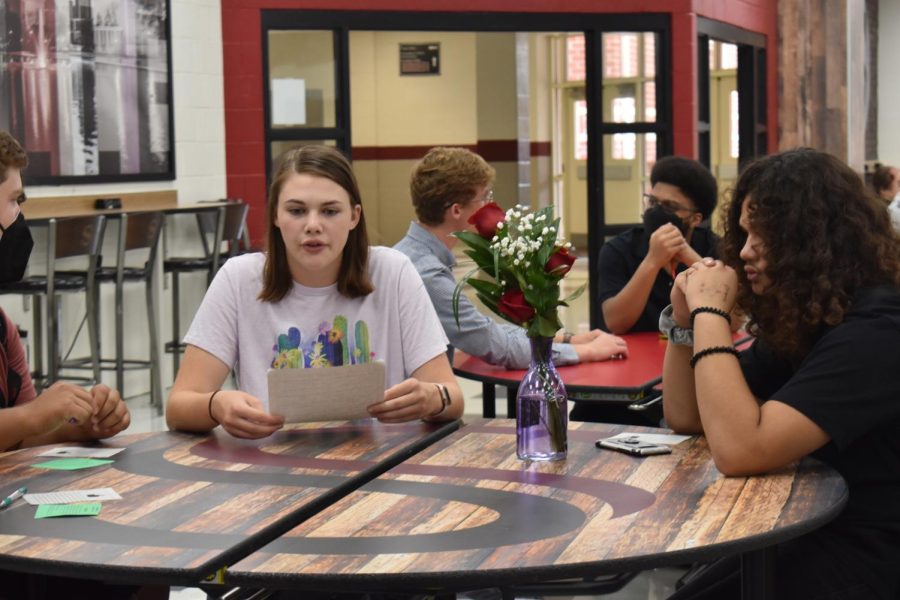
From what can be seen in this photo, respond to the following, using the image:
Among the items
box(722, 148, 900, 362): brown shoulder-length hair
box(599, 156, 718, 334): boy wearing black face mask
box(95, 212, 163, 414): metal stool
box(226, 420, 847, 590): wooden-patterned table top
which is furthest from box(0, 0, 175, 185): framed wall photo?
box(722, 148, 900, 362): brown shoulder-length hair

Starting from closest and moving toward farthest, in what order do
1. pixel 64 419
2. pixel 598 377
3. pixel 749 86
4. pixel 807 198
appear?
pixel 807 198 → pixel 64 419 → pixel 598 377 → pixel 749 86

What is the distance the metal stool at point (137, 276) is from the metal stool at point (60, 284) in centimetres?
12

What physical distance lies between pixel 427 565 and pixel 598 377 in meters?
1.70

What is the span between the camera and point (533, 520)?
6.08 ft

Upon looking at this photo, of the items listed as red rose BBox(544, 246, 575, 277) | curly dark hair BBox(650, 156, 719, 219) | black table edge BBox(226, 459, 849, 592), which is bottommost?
black table edge BBox(226, 459, 849, 592)

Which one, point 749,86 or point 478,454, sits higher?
point 749,86

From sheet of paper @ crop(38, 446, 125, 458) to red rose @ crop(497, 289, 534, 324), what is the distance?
0.78 meters

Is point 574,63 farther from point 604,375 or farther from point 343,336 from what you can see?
point 343,336

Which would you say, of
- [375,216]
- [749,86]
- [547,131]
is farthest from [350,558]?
[547,131]

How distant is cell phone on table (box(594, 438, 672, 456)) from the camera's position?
2.28m

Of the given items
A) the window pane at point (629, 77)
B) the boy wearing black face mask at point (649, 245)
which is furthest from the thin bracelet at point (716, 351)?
the window pane at point (629, 77)

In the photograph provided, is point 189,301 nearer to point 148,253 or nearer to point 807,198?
point 148,253

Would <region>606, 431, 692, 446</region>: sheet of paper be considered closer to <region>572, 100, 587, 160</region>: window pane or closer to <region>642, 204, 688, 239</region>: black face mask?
<region>642, 204, 688, 239</region>: black face mask

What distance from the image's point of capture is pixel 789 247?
219 cm
